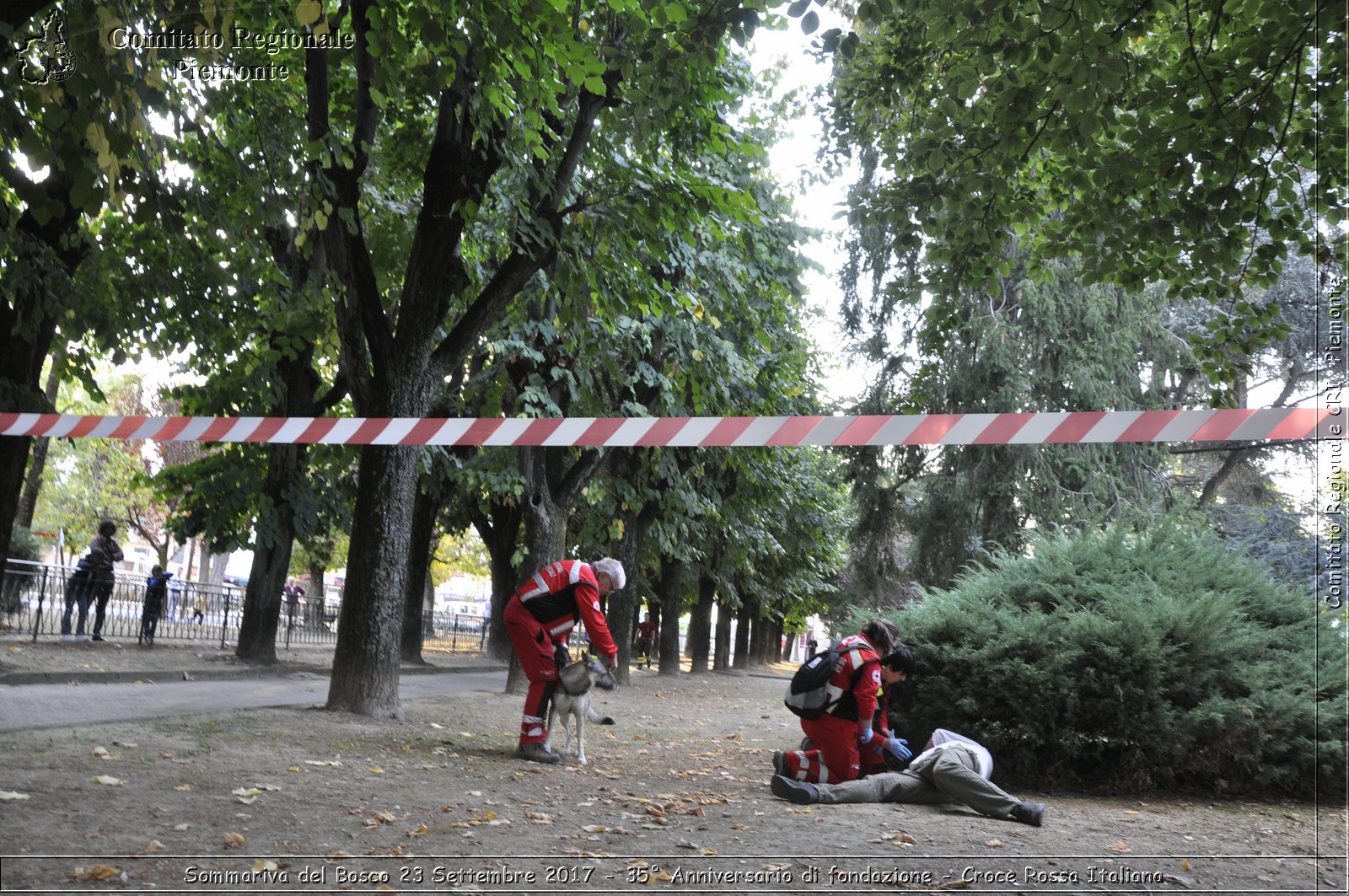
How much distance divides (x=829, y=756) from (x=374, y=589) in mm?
4641

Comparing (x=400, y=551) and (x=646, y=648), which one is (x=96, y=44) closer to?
(x=400, y=551)

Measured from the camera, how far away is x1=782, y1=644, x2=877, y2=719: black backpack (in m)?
7.61

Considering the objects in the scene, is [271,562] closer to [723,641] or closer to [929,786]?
[929,786]

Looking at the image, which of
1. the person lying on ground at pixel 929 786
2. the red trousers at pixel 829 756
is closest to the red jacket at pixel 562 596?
the red trousers at pixel 829 756

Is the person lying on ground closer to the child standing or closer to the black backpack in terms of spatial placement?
the black backpack

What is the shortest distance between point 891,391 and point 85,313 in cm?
1364

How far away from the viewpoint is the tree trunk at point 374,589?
9.84 meters

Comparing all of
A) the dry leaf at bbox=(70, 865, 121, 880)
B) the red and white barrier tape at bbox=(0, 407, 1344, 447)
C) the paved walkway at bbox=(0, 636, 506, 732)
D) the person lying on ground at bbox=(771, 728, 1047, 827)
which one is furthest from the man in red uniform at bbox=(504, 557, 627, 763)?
the dry leaf at bbox=(70, 865, 121, 880)

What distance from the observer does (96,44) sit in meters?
6.84

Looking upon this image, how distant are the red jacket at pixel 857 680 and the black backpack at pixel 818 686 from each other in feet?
0.05

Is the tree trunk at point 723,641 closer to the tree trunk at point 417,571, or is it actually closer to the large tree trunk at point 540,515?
the tree trunk at point 417,571

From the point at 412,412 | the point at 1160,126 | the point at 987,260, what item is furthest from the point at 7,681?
the point at 1160,126

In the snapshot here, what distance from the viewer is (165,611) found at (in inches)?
745

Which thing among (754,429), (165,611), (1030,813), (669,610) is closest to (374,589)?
(754,429)
